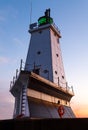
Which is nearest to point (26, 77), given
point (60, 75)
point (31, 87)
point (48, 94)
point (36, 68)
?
point (31, 87)

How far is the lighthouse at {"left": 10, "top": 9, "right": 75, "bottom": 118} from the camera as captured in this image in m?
18.7

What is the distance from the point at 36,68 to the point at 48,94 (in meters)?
6.32

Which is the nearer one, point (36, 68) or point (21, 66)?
point (21, 66)

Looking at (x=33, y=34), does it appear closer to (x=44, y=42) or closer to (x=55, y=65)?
(x=44, y=42)

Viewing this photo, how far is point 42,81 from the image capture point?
20828 millimetres

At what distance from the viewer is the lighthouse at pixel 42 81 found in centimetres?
1872

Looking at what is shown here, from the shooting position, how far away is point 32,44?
31281mm
